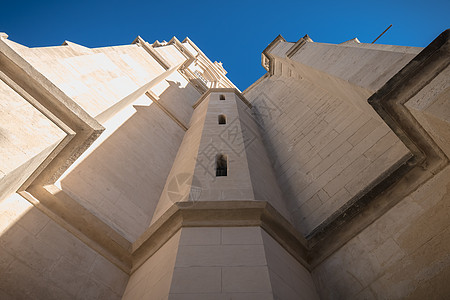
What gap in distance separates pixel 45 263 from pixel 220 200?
9.22 feet

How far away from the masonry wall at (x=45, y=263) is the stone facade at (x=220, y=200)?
2 centimetres

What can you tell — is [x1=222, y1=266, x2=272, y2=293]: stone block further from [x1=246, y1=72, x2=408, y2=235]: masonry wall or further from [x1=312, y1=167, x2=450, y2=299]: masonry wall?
[x1=246, y1=72, x2=408, y2=235]: masonry wall

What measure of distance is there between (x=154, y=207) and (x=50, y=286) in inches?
110

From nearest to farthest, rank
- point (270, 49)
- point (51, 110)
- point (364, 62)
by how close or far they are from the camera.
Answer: point (51, 110) < point (364, 62) < point (270, 49)

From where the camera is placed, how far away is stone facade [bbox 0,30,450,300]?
3818mm

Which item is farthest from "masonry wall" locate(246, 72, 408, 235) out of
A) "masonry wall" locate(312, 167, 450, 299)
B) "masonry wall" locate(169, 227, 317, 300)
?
"masonry wall" locate(169, 227, 317, 300)

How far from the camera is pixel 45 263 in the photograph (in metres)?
4.24

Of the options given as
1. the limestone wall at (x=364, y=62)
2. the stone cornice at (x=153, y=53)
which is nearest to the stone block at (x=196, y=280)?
the limestone wall at (x=364, y=62)

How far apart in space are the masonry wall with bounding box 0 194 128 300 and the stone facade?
17 millimetres

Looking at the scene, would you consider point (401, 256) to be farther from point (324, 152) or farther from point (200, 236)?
point (324, 152)

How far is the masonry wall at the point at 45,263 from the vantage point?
393 cm

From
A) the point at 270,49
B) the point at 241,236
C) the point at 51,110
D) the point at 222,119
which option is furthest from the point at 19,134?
the point at 270,49

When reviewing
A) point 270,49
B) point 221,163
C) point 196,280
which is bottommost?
point 196,280

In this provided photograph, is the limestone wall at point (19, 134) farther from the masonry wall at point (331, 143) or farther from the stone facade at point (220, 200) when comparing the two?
the masonry wall at point (331, 143)
